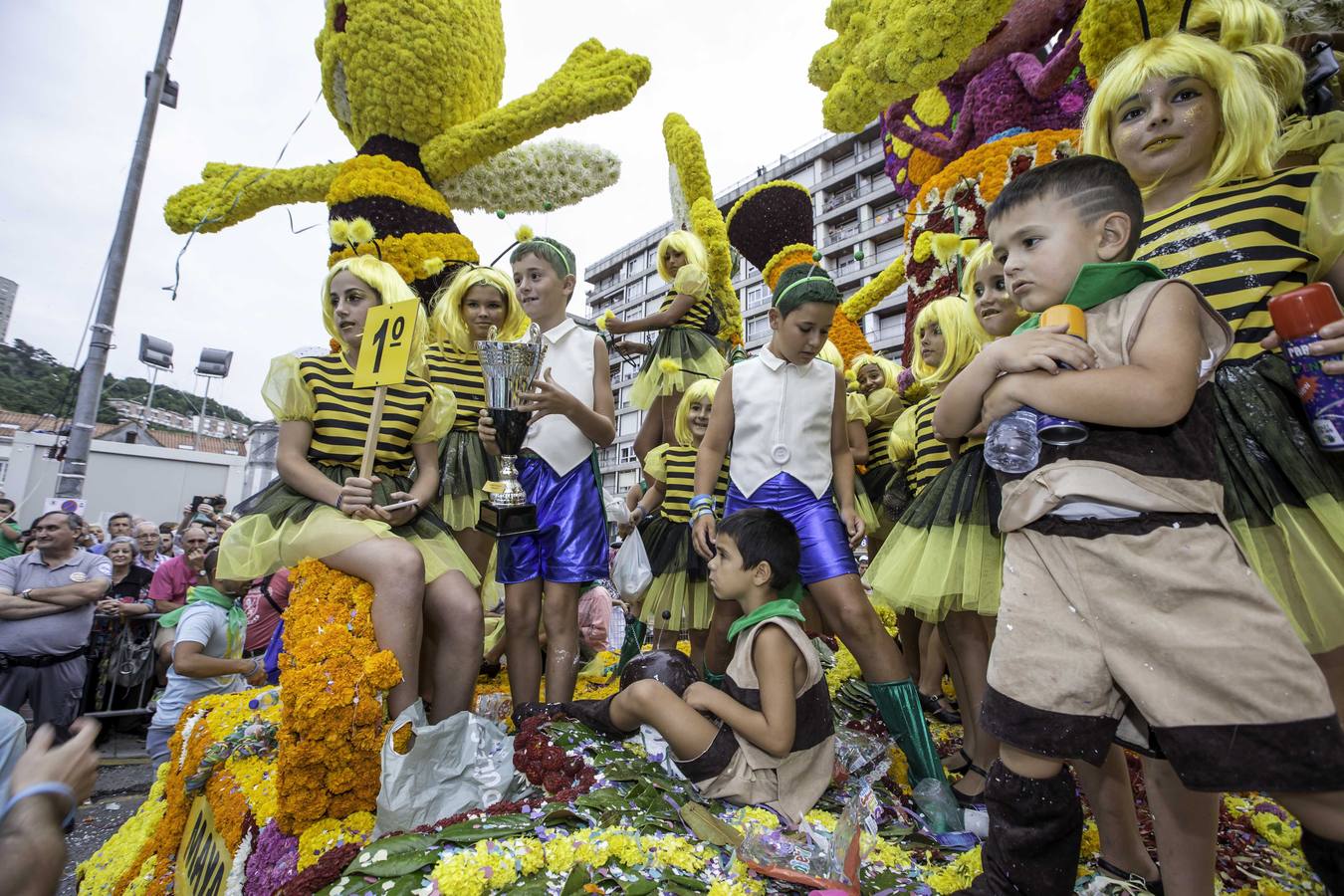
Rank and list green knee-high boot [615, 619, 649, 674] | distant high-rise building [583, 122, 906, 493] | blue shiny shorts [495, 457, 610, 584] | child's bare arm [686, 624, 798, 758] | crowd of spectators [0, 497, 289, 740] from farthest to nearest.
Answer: distant high-rise building [583, 122, 906, 493] → crowd of spectators [0, 497, 289, 740] → green knee-high boot [615, 619, 649, 674] → blue shiny shorts [495, 457, 610, 584] → child's bare arm [686, 624, 798, 758]

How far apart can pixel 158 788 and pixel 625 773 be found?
2720mm

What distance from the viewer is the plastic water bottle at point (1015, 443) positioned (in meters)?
1.33

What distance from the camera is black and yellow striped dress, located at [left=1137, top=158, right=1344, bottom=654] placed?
1330 mm

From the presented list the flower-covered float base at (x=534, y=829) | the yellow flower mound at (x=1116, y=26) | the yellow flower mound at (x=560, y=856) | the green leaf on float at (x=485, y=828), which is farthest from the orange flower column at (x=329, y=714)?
the yellow flower mound at (x=1116, y=26)

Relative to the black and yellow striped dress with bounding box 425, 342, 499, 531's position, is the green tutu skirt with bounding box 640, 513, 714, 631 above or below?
below

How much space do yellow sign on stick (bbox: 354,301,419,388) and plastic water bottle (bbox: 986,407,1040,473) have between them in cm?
176

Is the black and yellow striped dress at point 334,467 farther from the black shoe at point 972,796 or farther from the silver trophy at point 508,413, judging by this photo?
→ the black shoe at point 972,796

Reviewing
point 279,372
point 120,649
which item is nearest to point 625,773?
point 279,372

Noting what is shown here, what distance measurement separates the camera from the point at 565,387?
116 inches

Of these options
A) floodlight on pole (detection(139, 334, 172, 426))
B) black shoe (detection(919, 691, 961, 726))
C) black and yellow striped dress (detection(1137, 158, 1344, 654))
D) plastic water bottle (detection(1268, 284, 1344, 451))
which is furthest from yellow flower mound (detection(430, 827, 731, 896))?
floodlight on pole (detection(139, 334, 172, 426))

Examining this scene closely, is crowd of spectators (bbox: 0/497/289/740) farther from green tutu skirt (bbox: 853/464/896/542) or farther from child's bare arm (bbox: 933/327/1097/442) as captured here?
child's bare arm (bbox: 933/327/1097/442)

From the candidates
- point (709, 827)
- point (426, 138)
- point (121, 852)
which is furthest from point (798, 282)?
point (121, 852)

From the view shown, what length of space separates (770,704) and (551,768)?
0.72 meters

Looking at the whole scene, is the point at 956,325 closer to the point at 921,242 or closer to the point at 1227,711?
the point at 921,242
